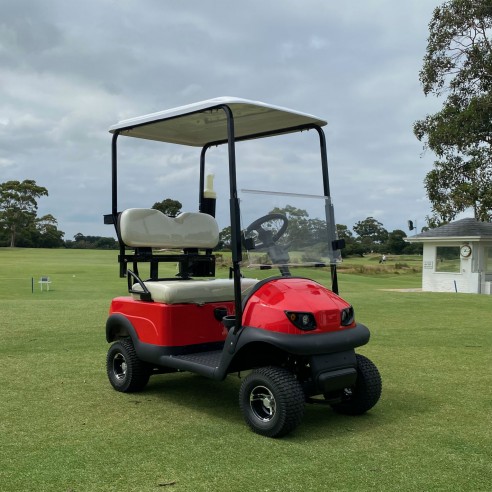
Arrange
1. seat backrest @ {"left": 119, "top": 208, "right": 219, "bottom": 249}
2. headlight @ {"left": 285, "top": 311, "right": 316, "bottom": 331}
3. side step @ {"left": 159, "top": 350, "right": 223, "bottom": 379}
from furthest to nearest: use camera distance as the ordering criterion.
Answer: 1. seat backrest @ {"left": 119, "top": 208, "right": 219, "bottom": 249}
2. side step @ {"left": 159, "top": 350, "right": 223, "bottom": 379}
3. headlight @ {"left": 285, "top": 311, "right": 316, "bottom": 331}

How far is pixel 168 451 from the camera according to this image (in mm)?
3547

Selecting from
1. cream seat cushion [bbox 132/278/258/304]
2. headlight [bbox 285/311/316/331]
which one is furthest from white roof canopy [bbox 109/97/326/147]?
headlight [bbox 285/311/316/331]

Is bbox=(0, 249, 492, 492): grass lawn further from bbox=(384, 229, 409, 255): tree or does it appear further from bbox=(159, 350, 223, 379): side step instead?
bbox=(384, 229, 409, 255): tree

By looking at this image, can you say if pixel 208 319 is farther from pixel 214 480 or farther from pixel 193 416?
pixel 214 480

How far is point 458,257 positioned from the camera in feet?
73.3

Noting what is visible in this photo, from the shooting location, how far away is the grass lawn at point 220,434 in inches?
123

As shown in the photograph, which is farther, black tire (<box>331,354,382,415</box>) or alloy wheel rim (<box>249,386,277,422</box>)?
black tire (<box>331,354,382,415</box>)

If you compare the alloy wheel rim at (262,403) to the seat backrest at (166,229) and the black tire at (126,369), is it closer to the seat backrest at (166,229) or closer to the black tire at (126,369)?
the black tire at (126,369)

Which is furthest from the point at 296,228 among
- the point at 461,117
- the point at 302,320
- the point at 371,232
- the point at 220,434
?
the point at 371,232

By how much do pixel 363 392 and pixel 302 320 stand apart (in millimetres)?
851

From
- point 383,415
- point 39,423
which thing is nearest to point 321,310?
point 383,415

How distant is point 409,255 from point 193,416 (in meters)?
55.6

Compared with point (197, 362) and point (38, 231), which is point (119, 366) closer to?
point (197, 362)

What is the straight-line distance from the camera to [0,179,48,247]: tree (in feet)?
231
